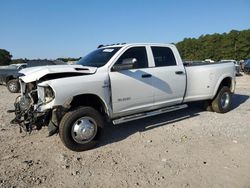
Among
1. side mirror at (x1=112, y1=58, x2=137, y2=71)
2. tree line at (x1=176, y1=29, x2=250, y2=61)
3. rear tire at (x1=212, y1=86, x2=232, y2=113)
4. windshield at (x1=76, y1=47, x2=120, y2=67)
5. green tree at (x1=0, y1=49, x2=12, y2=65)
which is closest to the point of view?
side mirror at (x1=112, y1=58, x2=137, y2=71)

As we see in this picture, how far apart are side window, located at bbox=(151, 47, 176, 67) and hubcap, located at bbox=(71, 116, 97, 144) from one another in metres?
2.13

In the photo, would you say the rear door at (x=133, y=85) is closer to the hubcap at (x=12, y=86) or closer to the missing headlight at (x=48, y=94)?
Result: the missing headlight at (x=48, y=94)

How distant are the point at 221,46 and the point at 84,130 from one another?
44839 mm

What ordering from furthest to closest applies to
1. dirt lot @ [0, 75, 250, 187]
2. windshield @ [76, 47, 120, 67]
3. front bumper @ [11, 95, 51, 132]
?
windshield @ [76, 47, 120, 67], front bumper @ [11, 95, 51, 132], dirt lot @ [0, 75, 250, 187]

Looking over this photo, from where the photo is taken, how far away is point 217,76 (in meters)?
7.82

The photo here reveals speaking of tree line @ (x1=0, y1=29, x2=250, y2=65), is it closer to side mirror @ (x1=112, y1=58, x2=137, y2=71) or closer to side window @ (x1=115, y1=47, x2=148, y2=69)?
side window @ (x1=115, y1=47, x2=148, y2=69)

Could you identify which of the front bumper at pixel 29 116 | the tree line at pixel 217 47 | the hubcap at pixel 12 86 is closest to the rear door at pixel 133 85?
the front bumper at pixel 29 116

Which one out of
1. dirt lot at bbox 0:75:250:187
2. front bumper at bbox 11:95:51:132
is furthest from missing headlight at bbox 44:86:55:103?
dirt lot at bbox 0:75:250:187

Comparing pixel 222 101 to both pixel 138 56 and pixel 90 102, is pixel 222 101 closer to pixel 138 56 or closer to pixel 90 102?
pixel 138 56

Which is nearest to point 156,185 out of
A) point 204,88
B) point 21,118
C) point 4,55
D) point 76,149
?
point 76,149

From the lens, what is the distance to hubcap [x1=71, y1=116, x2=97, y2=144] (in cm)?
509

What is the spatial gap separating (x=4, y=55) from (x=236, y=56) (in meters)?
41.0

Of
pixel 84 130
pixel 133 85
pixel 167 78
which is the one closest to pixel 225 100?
pixel 167 78

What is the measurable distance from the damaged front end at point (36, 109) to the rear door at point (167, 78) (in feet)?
7.71
